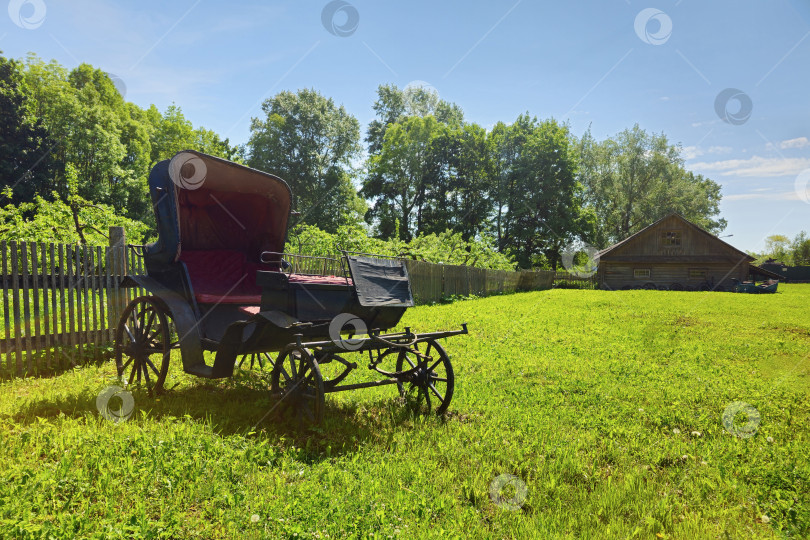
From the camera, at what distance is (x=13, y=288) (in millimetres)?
6699

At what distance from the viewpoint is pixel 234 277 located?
678 cm

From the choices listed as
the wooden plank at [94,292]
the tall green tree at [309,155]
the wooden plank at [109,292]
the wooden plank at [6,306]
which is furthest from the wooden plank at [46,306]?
the tall green tree at [309,155]

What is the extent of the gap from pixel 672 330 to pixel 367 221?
137ft

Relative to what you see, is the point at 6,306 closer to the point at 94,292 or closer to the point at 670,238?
the point at 94,292

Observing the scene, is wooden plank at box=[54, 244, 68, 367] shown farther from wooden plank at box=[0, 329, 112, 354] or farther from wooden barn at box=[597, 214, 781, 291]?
wooden barn at box=[597, 214, 781, 291]

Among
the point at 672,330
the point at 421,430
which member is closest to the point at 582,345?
the point at 672,330

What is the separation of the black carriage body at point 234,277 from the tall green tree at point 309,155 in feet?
125

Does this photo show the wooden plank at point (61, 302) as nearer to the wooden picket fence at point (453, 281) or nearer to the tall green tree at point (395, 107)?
the wooden picket fence at point (453, 281)

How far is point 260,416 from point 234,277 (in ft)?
8.49

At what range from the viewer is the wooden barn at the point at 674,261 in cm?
4006

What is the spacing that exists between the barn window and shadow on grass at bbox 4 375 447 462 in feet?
144

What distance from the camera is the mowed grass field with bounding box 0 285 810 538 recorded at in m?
2.94

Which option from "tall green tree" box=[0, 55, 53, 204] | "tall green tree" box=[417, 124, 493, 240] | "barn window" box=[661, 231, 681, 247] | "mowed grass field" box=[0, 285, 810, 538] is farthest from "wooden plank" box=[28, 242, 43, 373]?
"barn window" box=[661, 231, 681, 247]

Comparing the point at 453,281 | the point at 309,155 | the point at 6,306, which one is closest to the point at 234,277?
the point at 6,306
